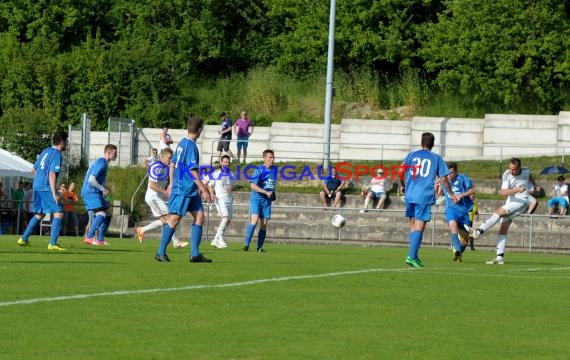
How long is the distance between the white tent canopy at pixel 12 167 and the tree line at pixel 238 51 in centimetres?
877

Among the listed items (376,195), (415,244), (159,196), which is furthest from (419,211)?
(376,195)

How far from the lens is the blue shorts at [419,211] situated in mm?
18594

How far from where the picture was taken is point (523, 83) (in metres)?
49.8

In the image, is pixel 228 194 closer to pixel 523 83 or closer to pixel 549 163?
pixel 549 163

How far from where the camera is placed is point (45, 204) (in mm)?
21953

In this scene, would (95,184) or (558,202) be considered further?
(558,202)

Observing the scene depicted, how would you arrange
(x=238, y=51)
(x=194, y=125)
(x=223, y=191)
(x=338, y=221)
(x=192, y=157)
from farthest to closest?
(x=238, y=51)
(x=338, y=221)
(x=223, y=191)
(x=192, y=157)
(x=194, y=125)

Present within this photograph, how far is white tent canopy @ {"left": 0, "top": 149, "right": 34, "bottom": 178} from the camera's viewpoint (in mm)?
34875

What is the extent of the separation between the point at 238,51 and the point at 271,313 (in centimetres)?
4910

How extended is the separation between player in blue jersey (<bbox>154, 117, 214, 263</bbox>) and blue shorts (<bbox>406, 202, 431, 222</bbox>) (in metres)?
3.01

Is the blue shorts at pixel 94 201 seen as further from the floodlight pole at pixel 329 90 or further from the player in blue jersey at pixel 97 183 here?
the floodlight pole at pixel 329 90

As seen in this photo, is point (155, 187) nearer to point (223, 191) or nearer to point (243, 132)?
point (223, 191)

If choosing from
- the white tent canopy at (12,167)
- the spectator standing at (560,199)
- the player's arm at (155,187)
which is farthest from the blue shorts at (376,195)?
the player's arm at (155,187)

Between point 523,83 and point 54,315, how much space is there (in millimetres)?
41600
